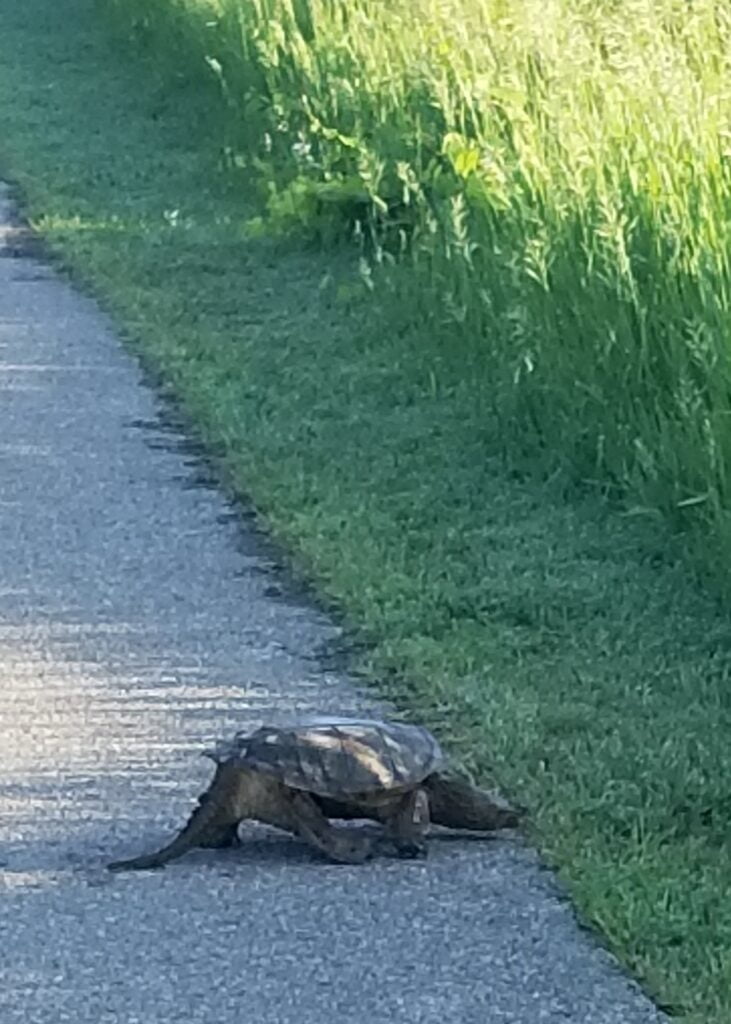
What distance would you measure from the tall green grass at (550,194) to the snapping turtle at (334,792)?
5.28ft

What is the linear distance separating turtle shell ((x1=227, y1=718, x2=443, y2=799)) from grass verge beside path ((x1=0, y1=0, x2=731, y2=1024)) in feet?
0.96

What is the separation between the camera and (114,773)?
5.63 m

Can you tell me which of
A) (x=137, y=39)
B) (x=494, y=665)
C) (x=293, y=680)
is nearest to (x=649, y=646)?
(x=494, y=665)

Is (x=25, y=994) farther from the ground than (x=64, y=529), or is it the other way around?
(x=25, y=994)

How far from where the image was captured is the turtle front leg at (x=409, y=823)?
5.17 meters

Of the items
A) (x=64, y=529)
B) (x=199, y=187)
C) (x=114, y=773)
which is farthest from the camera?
Answer: (x=199, y=187)

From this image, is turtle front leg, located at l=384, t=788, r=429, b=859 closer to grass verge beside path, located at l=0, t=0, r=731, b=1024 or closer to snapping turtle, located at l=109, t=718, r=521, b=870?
snapping turtle, located at l=109, t=718, r=521, b=870

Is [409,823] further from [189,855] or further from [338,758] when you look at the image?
[189,855]

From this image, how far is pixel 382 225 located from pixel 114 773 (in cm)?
530

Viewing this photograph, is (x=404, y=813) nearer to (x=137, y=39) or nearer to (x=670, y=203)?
(x=670, y=203)

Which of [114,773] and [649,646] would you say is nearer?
[114,773]

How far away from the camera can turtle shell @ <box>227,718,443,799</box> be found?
5.08m

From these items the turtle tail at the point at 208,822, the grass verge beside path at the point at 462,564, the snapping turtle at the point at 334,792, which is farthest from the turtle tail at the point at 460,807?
the turtle tail at the point at 208,822

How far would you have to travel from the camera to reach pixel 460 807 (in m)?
5.20
